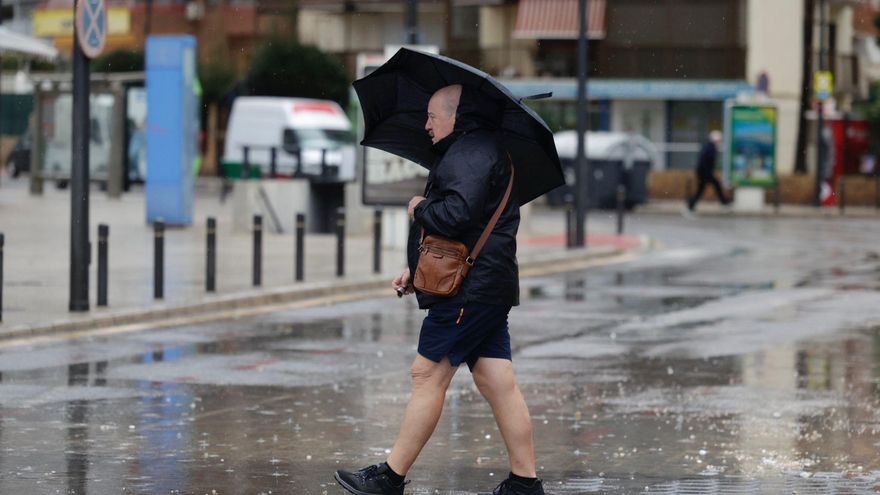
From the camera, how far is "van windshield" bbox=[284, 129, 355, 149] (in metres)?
44.7

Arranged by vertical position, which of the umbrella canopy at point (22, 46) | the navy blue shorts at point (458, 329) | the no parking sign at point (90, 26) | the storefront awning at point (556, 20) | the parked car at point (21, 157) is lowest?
the navy blue shorts at point (458, 329)

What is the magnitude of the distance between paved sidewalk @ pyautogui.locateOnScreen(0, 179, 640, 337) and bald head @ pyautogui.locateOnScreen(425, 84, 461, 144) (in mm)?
7397

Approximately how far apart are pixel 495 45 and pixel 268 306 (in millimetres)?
43380

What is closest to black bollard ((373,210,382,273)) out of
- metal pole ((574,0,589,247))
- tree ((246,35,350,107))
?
metal pole ((574,0,589,247))

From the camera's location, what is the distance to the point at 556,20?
57625 millimetres

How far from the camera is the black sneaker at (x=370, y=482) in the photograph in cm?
759

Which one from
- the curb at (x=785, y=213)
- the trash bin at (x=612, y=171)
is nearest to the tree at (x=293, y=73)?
the trash bin at (x=612, y=171)

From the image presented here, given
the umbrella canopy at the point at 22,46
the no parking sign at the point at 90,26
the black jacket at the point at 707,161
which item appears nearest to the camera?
the no parking sign at the point at 90,26

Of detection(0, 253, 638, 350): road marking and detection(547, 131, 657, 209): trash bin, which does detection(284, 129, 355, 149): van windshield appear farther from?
detection(0, 253, 638, 350): road marking

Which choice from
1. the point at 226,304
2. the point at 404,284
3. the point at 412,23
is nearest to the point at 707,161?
the point at 412,23

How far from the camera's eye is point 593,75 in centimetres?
5816

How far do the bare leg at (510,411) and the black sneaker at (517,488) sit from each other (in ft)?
0.15

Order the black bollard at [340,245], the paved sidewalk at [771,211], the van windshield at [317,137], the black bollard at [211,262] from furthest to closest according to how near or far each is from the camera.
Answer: the van windshield at [317,137]
the paved sidewalk at [771,211]
the black bollard at [340,245]
the black bollard at [211,262]

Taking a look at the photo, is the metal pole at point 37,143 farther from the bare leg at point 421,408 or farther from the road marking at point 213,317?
the bare leg at point 421,408
